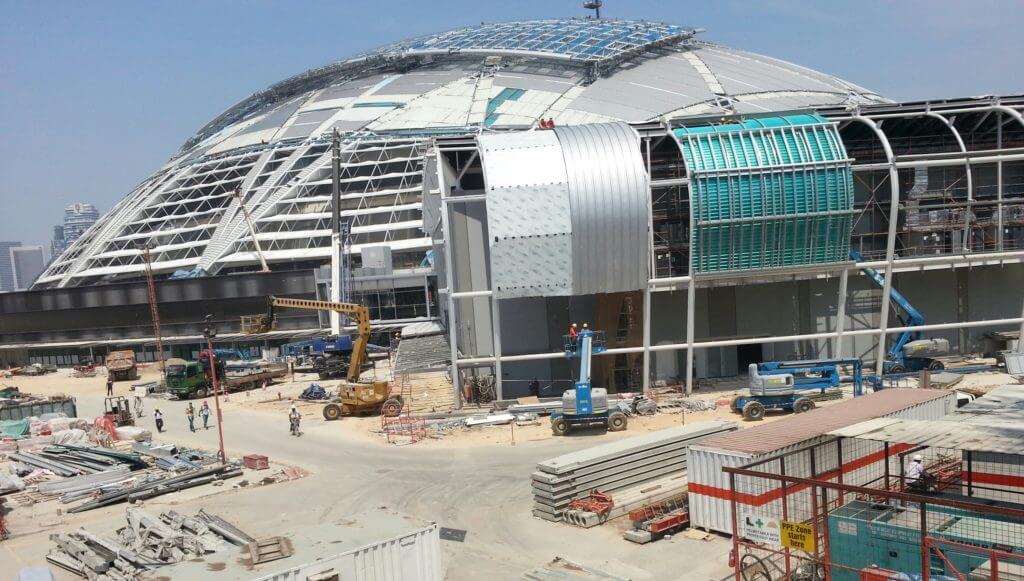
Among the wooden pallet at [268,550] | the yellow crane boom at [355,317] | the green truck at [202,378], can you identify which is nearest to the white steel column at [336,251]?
the green truck at [202,378]

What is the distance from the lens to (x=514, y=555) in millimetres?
19562

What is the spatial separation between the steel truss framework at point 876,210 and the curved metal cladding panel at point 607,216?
3.35 ft

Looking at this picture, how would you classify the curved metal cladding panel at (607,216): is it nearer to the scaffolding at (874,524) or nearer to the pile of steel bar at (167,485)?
the pile of steel bar at (167,485)

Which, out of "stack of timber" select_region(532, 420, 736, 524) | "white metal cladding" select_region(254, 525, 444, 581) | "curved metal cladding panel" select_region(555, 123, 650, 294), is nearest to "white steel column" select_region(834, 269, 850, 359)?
"curved metal cladding panel" select_region(555, 123, 650, 294)

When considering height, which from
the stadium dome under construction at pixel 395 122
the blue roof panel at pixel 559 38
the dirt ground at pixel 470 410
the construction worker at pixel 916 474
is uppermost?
the blue roof panel at pixel 559 38

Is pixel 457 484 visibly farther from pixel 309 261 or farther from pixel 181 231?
pixel 181 231

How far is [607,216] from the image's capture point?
36.3 metres

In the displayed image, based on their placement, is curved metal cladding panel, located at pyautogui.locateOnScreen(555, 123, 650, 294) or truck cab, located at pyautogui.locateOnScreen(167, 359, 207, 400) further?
truck cab, located at pyautogui.locateOnScreen(167, 359, 207, 400)

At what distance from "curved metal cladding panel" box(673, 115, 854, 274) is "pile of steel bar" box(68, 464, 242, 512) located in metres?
22.0

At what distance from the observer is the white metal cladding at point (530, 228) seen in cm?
3625

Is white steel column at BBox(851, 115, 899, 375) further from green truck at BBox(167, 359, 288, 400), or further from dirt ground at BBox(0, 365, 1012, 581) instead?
green truck at BBox(167, 359, 288, 400)

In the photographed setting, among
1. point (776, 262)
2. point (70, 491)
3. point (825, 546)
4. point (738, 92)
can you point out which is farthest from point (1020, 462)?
point (738, 92)

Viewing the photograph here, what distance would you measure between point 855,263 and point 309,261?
40.6m

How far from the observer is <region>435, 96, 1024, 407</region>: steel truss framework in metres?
37.7
